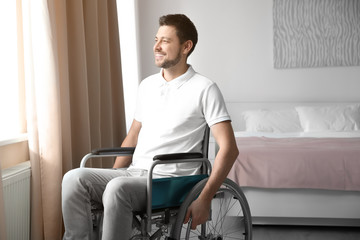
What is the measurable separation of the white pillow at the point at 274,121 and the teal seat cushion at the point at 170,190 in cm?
266

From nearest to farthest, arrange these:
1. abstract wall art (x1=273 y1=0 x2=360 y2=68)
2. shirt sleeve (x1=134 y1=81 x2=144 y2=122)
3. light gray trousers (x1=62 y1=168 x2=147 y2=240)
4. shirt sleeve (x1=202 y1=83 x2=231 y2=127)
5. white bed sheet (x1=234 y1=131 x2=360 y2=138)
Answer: light gray trousers (x1=62 y1=168 x2=147 y2=240)
shirt sleeve (x1=202 y1=83 x2=231 y2=127)
shirt sleeve (x1=134 y1=81 x2=144 y2=122)
white bed sheet (x1=234 y1=131 x2=360 y2=138)
abstract wall art (x1=273 y1=0 x2=360 y2=68)

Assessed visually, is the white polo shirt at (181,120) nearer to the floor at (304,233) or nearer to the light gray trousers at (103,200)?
the light gray trousers at (103,200)

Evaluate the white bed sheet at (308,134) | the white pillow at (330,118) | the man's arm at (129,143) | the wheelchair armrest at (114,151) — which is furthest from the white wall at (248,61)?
the wheelchair armrest at (114,151)

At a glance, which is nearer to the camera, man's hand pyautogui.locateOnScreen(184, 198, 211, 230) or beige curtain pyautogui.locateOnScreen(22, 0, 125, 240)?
man's hand pyautogui.locateOnScreen(184, 198, 211, 230)

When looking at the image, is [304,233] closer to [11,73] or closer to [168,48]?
[168,48]

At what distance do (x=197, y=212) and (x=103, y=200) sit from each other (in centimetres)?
36

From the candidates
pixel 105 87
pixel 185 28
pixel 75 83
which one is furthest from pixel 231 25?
pixel 185 28

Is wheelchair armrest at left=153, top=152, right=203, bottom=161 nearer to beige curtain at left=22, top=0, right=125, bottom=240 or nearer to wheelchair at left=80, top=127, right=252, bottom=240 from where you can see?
wheelchair at left=80, top=127, right=252, bottom=240

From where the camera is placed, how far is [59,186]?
7.69 ft

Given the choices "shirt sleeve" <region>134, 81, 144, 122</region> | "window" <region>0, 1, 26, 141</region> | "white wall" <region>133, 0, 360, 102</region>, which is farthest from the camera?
"white wall" <region>133, 0, 360, 102</region>

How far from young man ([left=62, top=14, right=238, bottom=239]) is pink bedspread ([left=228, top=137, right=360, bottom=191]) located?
1106mm

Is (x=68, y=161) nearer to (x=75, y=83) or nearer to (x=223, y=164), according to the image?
(x=75, y=83)

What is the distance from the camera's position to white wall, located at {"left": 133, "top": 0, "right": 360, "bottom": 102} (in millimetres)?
4941

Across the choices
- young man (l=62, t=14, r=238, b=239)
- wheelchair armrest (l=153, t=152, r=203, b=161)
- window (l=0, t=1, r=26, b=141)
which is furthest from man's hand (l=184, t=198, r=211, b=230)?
window (l=0, t=1, r=26, b=141)
